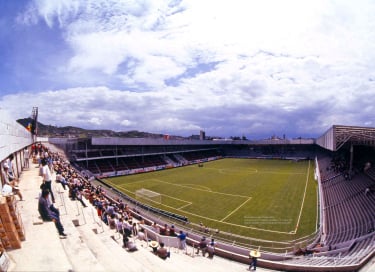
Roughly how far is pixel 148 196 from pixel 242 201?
11850mm

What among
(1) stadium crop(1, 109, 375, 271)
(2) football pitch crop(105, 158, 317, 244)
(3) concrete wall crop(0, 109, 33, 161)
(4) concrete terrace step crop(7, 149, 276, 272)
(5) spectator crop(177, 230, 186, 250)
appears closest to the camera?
(4) concrete terrace step crop(7, 149, 276, 272)

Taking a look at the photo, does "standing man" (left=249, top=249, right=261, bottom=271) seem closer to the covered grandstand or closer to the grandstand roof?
the covered grandstand

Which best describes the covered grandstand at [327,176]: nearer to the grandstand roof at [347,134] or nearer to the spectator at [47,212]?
the grandstand roof at [347,134]

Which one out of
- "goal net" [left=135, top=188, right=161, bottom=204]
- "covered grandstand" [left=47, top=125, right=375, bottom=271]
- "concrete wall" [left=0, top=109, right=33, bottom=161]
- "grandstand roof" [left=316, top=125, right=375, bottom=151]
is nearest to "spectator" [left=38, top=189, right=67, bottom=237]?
"concrete wall" [left=0, top=109, right=33, bottom=161]

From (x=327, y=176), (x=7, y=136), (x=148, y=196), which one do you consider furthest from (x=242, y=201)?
(x=7, y=136)

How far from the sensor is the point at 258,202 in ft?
95.3

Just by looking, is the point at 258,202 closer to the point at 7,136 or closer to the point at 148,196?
the point at 148,196

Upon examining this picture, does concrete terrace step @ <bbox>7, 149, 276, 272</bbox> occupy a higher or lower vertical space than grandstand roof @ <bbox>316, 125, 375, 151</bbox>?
lower

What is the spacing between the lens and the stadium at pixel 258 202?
14555 mm

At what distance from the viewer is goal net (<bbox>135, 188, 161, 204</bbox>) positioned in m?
29.4

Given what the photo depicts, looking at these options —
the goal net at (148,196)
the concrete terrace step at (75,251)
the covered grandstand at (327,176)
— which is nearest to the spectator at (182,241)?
the concrete terrace step at (75,251)

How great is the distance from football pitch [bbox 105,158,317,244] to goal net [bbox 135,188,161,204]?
0.57 metres

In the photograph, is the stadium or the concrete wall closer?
the concrete wall

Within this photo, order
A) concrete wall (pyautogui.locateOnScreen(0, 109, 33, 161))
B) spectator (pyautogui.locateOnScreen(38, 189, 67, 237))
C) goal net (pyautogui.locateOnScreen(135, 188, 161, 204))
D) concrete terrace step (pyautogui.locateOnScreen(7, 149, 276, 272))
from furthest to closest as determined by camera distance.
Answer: goal net (pyautogui.locateOnScreen(135, 188, 161, 204)) → concrete wall (pyautogui.locateOnScreen(0, 109, 33, 161)) → spectator (pyautogui.locateOnScreen(38, 189, 67, 237)) → concrete terrace step (pyautogui.locateOnScreen(7, 149, 276, 272))
